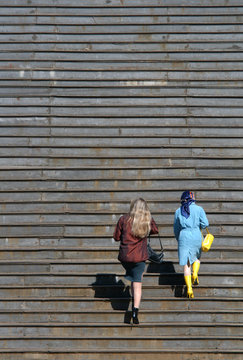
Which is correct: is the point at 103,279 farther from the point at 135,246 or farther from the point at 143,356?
the point at 143,356

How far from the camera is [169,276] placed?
787 cm

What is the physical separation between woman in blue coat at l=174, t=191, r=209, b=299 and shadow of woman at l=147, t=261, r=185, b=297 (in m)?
0.20

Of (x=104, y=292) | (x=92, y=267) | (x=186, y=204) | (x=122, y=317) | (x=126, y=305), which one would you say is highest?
(x=186, y=204)

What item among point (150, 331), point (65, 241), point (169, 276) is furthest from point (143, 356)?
point (65, 241)

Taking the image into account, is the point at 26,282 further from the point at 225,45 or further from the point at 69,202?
the point at 225,45

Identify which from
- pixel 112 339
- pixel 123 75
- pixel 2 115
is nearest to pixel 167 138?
pixel 123 75

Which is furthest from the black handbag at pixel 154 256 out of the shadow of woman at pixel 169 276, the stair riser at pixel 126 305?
the stair riser at pixel 126 305

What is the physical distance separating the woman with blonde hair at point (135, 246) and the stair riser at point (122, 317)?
0.96 feet

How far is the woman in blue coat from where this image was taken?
7527 mm

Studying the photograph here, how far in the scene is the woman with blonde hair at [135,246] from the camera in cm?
712

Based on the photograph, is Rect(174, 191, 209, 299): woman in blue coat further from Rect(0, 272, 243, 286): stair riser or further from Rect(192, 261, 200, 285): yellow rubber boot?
Rect(0, 272, 243, 286): stair riser

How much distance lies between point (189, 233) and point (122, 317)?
1327mm

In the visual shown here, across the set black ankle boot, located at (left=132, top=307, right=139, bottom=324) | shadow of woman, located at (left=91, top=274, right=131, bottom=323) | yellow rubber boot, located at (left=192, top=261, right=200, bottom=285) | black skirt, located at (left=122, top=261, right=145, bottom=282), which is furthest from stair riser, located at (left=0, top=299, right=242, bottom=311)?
black skirt, located at (left=122, top=261, right=145, bottom=282)

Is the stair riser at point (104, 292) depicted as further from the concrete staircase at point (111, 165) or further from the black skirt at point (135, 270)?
the black skirt at point (135, 270)
